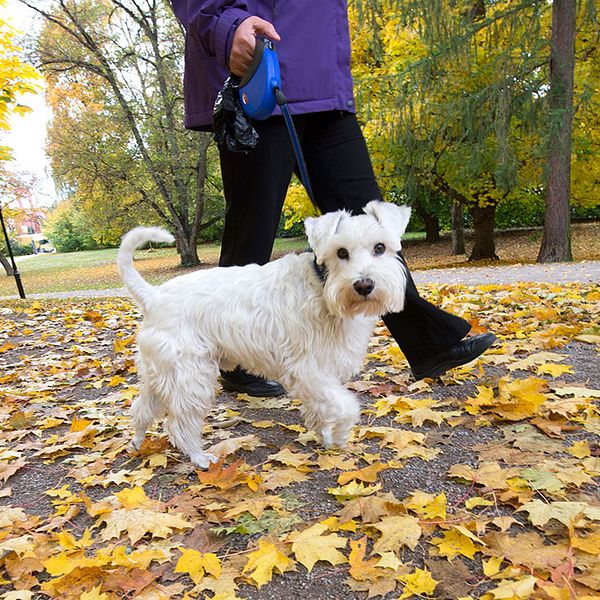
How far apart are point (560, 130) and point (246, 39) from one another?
10.9m

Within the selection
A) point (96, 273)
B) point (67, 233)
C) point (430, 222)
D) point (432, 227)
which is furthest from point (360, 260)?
point (67, 233)

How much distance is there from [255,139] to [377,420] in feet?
5.60

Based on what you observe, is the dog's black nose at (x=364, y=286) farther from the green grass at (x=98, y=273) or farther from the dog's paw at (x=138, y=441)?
the green grass at (x=98, y=273)

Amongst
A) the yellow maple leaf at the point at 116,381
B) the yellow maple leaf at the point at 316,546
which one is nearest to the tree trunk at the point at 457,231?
the yellow maple leaf at the point at 116,381

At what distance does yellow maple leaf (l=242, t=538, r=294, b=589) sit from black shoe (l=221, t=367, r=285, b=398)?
175 centimetres

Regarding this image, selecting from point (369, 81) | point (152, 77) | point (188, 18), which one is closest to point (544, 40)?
point (369, 81)

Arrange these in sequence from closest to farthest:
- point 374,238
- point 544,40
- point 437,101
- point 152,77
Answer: point 374,238
point 544,40
point 437,101
point 152,77

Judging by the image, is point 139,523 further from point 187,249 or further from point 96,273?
point 96,273

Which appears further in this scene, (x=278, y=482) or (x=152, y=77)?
(x=152, y=77)

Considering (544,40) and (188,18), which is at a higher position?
(544,40)

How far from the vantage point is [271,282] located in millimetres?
2627

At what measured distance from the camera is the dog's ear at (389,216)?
248 centimetres

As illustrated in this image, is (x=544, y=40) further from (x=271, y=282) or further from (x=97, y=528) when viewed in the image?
(x=97, y=528)

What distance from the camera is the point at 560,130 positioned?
36.9ft
